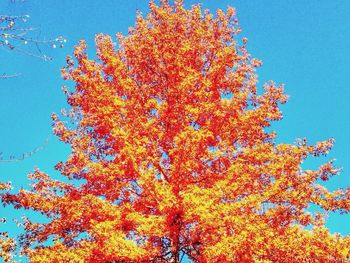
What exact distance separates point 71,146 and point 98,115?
1232mm

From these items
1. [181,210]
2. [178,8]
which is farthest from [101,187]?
[178,8]

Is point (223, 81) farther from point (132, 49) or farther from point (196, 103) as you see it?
point (132, 49)

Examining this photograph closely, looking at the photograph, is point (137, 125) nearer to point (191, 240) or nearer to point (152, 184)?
point (152, 184)

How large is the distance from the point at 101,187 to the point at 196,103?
3.21 meters

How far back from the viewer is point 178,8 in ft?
41.1

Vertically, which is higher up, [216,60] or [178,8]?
[178,8]

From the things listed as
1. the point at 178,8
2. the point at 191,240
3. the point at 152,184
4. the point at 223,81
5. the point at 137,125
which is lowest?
the point at 191,240

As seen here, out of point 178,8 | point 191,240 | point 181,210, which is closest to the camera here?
point 181,210

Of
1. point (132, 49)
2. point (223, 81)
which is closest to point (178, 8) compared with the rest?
point (132, 49)

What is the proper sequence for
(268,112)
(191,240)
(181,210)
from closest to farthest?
(181,210)
(191,240)
(268,112)

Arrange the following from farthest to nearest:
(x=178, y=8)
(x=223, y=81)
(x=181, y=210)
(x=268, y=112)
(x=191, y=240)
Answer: (x=178, y=8) → (x=223, y=81) → (x=268, y=112) → (x=191, y=240) → (x=181, y=210)

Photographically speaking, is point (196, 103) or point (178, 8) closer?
point (196, 103)

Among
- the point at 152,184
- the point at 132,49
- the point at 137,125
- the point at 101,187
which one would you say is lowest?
the point at 152,184

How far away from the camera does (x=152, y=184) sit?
26.9 feet
